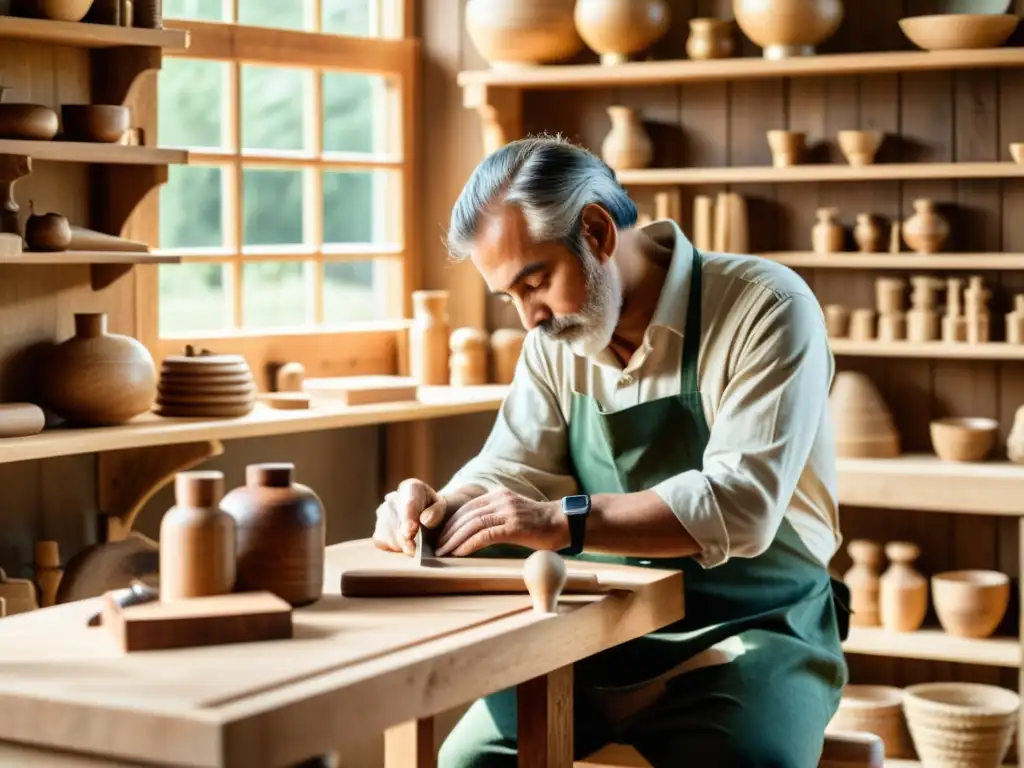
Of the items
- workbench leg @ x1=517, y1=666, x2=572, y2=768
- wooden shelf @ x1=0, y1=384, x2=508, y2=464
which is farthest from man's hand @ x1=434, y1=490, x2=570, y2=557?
wooden shelf @ x1=0, y1=384, x2=508, y2=464

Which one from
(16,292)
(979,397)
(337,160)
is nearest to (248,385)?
(16,292)

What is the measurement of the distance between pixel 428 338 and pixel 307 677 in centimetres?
292

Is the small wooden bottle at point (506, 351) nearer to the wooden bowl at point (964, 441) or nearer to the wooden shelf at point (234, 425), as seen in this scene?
the wooden shelf at point (234, 425)

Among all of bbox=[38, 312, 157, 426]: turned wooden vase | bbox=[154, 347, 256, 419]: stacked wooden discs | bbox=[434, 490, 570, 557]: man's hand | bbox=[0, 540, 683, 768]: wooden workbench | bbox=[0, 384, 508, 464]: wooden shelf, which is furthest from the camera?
bbox=[154, 347, 256, 419]: stacked wooden discs

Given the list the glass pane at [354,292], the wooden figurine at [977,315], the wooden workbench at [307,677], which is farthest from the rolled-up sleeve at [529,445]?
the wooden figurine at [977,315]

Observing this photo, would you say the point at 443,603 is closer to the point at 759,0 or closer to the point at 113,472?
the point at 113,472

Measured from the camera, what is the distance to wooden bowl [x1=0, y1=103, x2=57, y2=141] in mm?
3488

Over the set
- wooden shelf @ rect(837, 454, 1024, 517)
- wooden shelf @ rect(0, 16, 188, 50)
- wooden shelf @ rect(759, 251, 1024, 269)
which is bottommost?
wooden shelf @ rect(837, 454, 1024, 517)

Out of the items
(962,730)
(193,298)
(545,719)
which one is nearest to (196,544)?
(545,719)

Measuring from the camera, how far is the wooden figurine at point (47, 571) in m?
3.70

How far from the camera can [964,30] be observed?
4.29 metres

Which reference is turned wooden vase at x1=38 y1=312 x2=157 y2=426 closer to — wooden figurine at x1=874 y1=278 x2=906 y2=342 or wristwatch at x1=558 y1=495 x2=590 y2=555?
wristwatch at x1=558 y1=495 x2=590 y2=555

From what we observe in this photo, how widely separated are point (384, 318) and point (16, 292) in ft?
4.62

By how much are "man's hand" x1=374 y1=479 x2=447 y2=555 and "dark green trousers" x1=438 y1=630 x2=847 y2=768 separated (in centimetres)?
37
